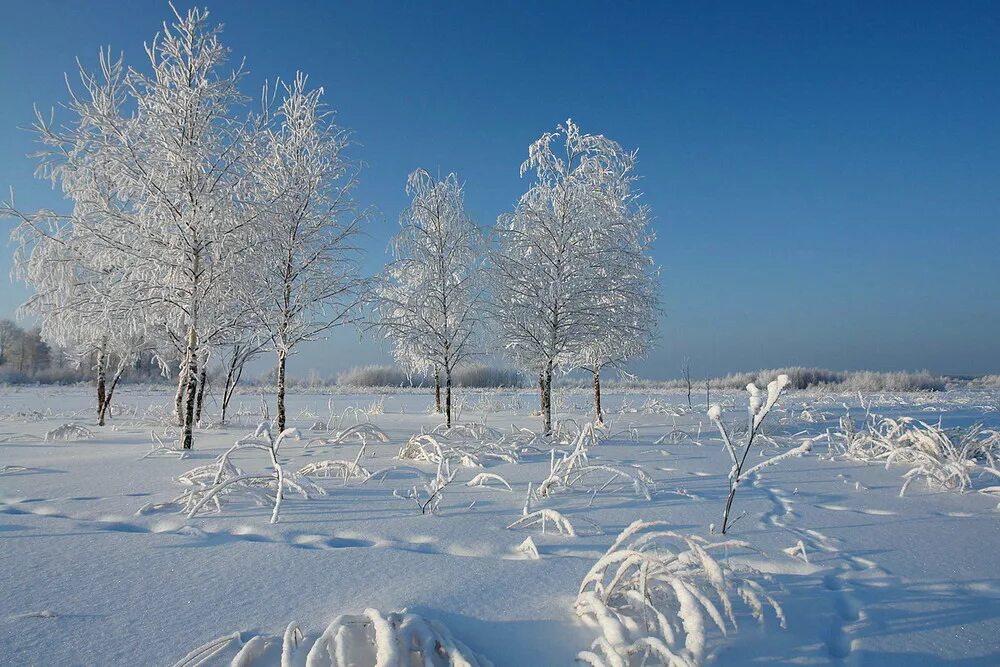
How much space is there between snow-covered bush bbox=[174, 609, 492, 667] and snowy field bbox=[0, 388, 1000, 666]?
2cm

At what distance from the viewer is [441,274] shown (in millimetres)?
12039

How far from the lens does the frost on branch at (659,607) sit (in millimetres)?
1638

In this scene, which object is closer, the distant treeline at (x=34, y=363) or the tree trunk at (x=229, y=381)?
the tree trunk at (x=229, y=381)

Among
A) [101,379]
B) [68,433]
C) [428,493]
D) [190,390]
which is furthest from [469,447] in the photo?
[101,379]

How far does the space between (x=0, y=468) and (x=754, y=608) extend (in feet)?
21.6

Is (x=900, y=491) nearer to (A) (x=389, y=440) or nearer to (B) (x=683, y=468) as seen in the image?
(B) (x=683, y=468)

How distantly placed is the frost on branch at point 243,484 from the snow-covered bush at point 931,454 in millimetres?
4850

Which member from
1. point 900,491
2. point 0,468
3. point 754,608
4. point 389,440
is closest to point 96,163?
point 0,468

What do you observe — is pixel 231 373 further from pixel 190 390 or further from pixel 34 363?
pixel 34 363

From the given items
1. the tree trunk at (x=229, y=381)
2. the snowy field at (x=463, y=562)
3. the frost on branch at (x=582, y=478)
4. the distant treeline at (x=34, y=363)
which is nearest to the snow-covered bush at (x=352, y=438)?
the snowy field at (x=463, y=562)

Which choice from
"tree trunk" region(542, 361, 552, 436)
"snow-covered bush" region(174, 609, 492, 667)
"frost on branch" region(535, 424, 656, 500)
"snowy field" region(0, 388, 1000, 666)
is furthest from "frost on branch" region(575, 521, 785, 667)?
"tree trunk" region(542, 361, 552, 436)

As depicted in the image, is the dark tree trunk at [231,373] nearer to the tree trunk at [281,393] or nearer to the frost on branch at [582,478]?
the tree trunk at [281,393]

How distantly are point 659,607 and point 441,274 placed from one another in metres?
10.4

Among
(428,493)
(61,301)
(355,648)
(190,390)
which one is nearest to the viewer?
(355,648)
